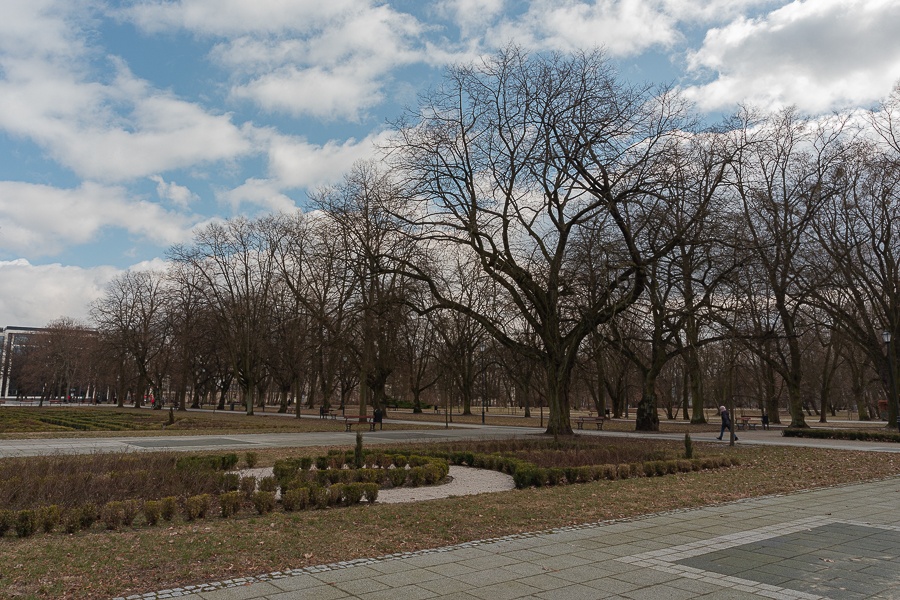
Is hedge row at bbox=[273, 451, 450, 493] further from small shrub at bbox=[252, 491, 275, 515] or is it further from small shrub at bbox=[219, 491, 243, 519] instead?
small shrub at bbox=[219, 491, 243, 519]

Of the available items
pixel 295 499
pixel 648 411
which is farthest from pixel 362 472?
pixel 648 411

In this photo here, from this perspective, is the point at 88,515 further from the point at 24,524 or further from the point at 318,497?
the point at 318,497

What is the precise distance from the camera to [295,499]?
1012 cm

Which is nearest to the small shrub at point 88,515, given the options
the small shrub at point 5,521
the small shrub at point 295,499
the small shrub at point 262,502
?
the small shrub at point 5,521

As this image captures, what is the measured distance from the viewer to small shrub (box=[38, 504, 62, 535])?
8.26 metres

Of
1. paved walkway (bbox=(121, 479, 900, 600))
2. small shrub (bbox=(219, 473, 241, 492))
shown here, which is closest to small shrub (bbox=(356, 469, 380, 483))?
small shrub (bbox=(219, 473, 241, 492))

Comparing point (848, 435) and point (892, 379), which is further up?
point (892, 379)

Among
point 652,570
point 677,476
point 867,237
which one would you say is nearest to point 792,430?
point 867,237

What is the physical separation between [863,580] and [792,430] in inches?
1059

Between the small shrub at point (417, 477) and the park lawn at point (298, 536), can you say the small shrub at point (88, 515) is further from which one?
the small shrub at point (417, 477)

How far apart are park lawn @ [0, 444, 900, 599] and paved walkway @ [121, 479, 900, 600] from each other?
45 centimetres

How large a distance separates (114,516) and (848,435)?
29.4 meters

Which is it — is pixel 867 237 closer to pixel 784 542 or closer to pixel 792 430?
pixel 792 430

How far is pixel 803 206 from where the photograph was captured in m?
34.9
